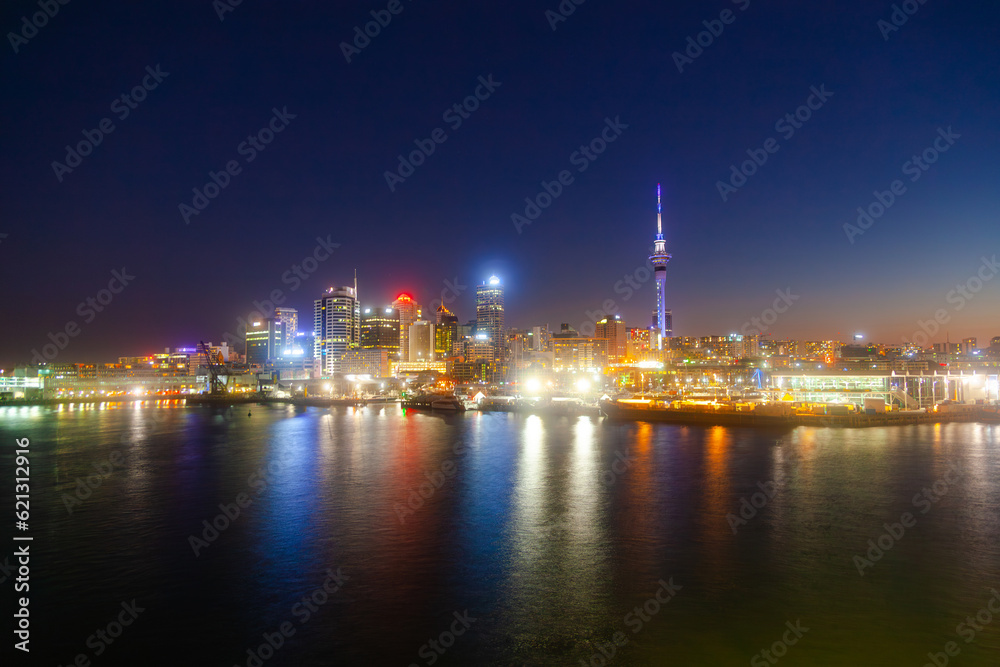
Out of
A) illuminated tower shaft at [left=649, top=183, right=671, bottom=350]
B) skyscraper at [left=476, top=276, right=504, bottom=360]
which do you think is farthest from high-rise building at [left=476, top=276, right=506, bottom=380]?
illuminated tower shaft at [left=649, top=183, right=671, bottom=350]

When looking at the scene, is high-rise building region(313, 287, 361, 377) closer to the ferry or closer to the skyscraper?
the skyscraper

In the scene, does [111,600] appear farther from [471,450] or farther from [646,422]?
[646,422]

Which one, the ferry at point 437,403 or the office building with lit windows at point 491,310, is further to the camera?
the office building with lit windows at point 491,310

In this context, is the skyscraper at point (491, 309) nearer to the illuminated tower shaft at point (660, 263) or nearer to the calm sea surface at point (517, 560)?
the illuminated tower shaft at point (660, 263)

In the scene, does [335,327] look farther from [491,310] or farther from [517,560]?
[517,560]

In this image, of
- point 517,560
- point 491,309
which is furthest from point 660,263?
point 517,560

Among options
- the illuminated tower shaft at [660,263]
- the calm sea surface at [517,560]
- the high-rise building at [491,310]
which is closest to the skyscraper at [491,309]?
the high-rise building at [491,310]

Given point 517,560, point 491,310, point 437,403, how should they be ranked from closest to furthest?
1. point 517,560
2. point 437,403
3. point 491,310
